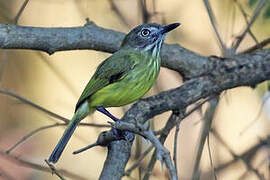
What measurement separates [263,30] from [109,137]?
2.58 m

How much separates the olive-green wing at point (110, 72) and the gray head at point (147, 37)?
143mm

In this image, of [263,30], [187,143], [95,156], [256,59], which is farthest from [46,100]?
[256,59]

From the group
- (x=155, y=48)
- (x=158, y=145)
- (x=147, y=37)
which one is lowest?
(x=158, y=145)

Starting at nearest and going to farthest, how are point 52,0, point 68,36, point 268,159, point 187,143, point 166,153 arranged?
1. point 166,153
2. point 68,36
3. point 268,159
4. point 187,143
5. point 52,0

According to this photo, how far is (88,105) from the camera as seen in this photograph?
440 centimetres

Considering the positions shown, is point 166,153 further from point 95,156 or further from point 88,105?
point 95,156

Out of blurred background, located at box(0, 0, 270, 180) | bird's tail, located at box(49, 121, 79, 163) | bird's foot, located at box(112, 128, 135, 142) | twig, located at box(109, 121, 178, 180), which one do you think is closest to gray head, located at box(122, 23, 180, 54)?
blurred background, located at box(0, 0, 270, 180)

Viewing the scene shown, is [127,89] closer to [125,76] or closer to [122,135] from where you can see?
[125,76]

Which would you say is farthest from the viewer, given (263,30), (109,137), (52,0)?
(52,0)

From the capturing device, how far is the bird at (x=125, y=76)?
4238 mm

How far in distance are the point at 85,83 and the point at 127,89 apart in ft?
10.1

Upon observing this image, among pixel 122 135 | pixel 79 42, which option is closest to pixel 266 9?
pixel 79 42

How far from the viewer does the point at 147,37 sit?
15.5 feet

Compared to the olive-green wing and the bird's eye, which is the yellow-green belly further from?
the bird's eye
